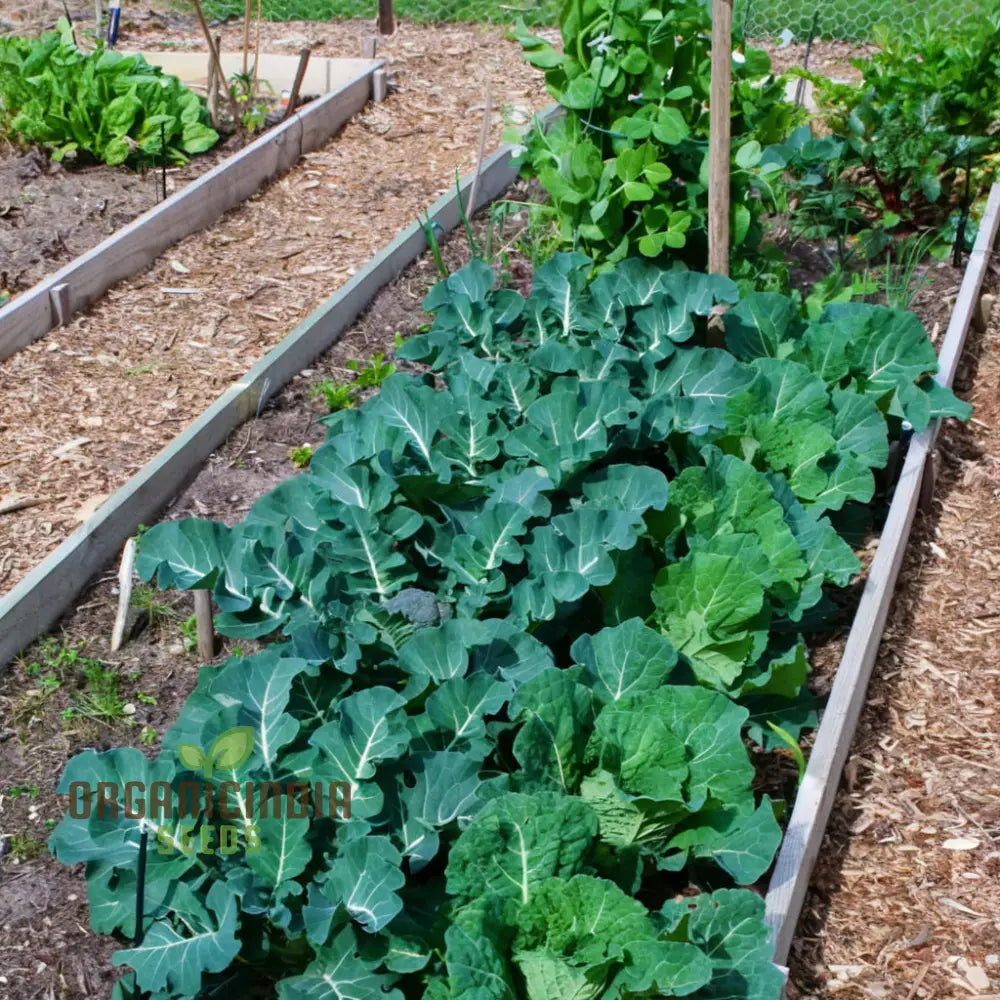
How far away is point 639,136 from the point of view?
154 inches

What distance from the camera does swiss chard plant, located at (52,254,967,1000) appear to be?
2008 millimetres

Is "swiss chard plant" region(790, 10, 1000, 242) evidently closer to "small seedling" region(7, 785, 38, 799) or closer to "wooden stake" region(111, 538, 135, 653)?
"wooden stake" region(111, 538, 135, 653)

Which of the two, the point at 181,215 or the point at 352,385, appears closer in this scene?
the point at 352,385

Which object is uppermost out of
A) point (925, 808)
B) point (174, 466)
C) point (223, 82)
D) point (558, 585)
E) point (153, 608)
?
point (223, 82)

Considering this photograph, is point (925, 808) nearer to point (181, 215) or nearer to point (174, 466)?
point (174, 466)

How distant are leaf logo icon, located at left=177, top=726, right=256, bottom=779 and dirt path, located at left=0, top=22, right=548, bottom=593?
51.9 inches

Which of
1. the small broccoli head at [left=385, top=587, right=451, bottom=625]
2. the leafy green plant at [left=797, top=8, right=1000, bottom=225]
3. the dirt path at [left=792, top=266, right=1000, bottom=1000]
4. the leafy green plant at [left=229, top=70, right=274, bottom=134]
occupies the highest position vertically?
the leafy green plant at [left=797, top=8, right=1000, bottom=225]

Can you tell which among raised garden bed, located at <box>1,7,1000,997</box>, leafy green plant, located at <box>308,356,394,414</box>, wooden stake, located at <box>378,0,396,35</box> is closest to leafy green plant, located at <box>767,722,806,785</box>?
raised garden bed, located at <box>1,7,1000,997</box>

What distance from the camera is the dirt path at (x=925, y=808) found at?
244cm

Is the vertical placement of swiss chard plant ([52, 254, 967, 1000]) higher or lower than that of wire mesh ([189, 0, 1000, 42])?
lower

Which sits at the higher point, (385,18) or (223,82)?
(385,18)

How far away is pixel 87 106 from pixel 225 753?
430cm

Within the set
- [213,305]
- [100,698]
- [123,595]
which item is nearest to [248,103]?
[213,305]

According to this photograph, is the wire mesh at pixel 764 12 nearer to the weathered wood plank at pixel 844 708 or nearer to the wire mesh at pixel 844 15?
the wire mesh at pixel 844 15
